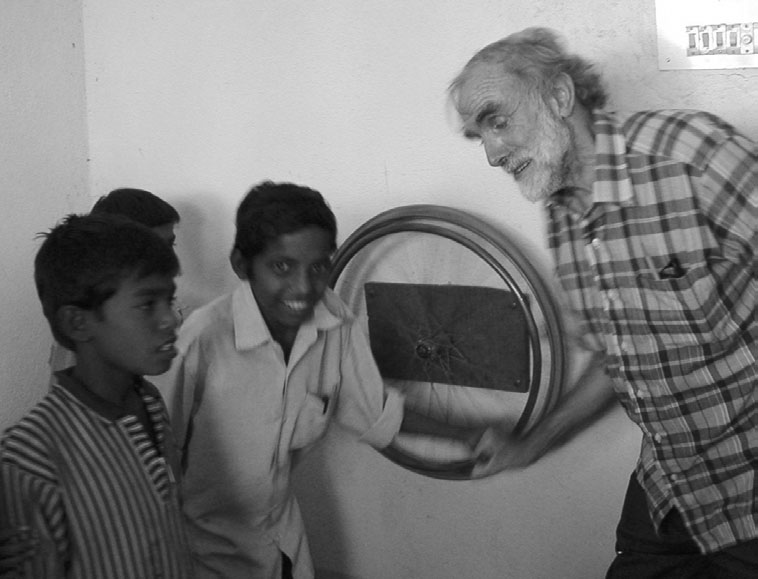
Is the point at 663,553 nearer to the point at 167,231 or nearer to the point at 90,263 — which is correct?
the point at 90,263

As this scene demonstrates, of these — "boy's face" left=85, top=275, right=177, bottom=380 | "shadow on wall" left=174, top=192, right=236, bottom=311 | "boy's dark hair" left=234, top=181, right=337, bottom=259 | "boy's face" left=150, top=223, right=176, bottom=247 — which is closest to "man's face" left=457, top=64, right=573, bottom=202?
"boy's dark hair" left=234, top=181, right=337, bottom=259

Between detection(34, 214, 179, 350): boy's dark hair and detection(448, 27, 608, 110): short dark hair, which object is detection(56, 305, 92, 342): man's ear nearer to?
detection(34, 214, 179, 350): boy's dark hair

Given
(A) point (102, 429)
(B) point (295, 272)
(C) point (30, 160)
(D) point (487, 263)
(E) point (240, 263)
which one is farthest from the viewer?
(C) point (30, 160)

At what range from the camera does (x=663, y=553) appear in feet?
5.57

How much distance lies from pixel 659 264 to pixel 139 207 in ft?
4.52

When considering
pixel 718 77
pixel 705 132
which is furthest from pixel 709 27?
pixel 705 132

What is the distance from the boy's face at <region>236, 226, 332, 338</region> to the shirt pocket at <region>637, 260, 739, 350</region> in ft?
2.00

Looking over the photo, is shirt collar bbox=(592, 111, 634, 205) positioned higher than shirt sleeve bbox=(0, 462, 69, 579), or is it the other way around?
shirt collar bbox=(592, 111, 634, 205)

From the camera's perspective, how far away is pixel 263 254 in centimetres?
188

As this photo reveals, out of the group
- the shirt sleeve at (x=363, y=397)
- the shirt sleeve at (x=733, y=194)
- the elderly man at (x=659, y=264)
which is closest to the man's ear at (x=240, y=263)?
the shirt sleeve at (x=363, y=397)

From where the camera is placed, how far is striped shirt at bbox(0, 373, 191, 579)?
1.38m

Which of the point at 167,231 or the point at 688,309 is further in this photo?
the point at 167,231

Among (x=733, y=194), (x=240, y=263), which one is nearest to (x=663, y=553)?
(x=733, y=194)

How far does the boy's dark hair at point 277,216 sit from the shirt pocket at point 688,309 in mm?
638
